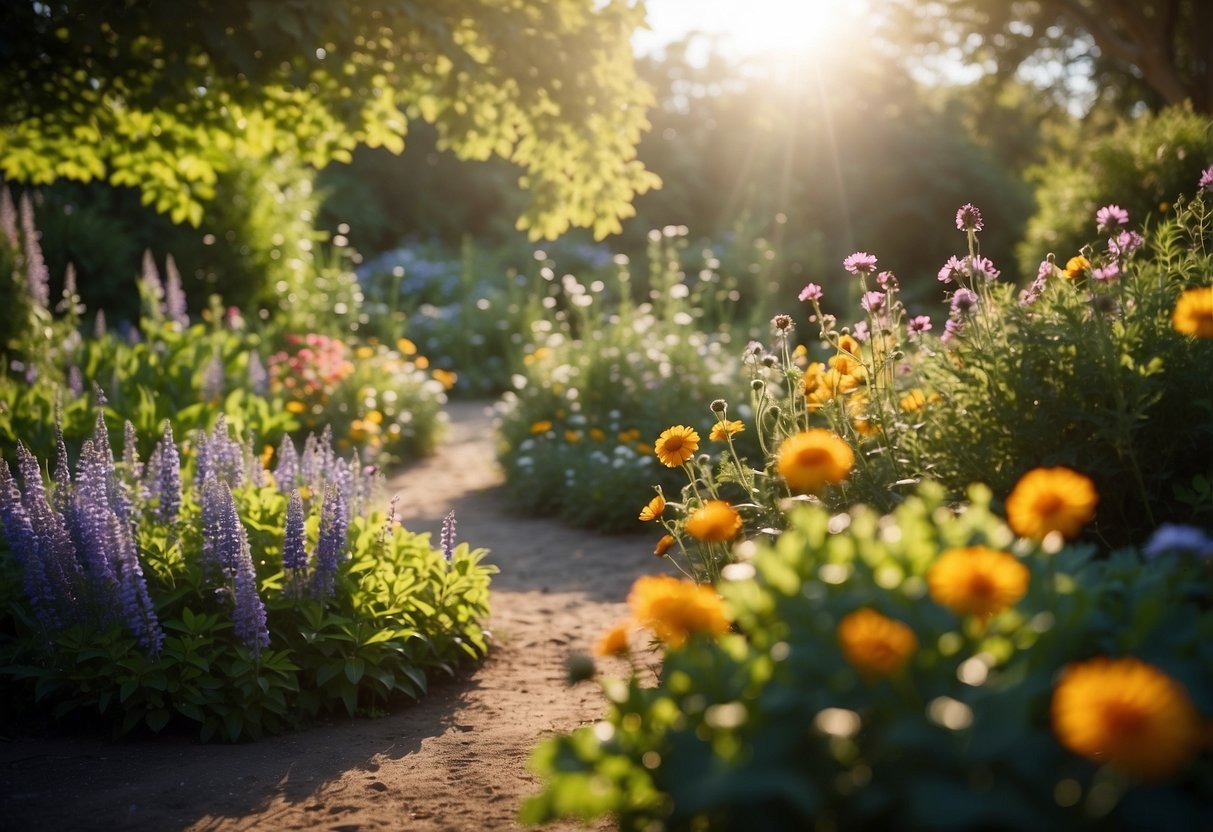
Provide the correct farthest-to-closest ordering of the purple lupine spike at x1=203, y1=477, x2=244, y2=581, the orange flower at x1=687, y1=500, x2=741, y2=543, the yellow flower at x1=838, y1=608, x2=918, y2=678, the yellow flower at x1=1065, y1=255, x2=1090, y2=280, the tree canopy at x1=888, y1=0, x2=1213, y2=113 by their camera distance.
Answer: the tree canopy at x1=888, y1=0, x2=1213, y2=113 → the purple lupine spike at x1=203, y1=477, x2=244, y2=581 → the yellow flower at x1=1065, y1=255, x2=1090, y2=280 → the orange flower at x1=687, y1=500, x2=741, y2=543 → the yellow flower at x1=838, y1=608, x2=918, y2=678

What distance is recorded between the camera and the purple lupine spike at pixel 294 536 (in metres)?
3.36

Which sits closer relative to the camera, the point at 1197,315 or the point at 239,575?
the point at 1197,315

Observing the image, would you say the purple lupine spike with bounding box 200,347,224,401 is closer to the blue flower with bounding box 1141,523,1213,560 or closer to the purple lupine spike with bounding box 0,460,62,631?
the purple lupine spike with bounding box 0,460,62,631

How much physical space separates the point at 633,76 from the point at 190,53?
258 cm

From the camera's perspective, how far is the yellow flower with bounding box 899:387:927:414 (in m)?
3.18

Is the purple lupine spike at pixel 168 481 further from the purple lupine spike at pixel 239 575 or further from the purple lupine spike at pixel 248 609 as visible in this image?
the purple lupine spike at pixel 248 609

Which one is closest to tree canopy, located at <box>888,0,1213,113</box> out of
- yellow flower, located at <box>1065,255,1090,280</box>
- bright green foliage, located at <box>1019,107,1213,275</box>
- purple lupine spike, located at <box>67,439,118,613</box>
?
bright green foliage, located at <box>1019,107,1213,275</box>

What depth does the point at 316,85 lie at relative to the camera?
579cm

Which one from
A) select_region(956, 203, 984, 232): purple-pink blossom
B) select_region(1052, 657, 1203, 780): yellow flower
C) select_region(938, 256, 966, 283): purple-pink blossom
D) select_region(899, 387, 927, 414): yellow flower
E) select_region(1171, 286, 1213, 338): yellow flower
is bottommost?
select_region(1052, 657, 1203, 780): yellow flower

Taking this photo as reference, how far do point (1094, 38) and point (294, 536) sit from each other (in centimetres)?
1250

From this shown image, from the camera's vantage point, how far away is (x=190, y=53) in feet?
17.2

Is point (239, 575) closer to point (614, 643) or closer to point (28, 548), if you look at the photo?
point (28, 548)

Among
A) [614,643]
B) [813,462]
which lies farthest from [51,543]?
[813,462]

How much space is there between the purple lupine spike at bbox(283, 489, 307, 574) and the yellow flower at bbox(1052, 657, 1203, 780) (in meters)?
2.57
